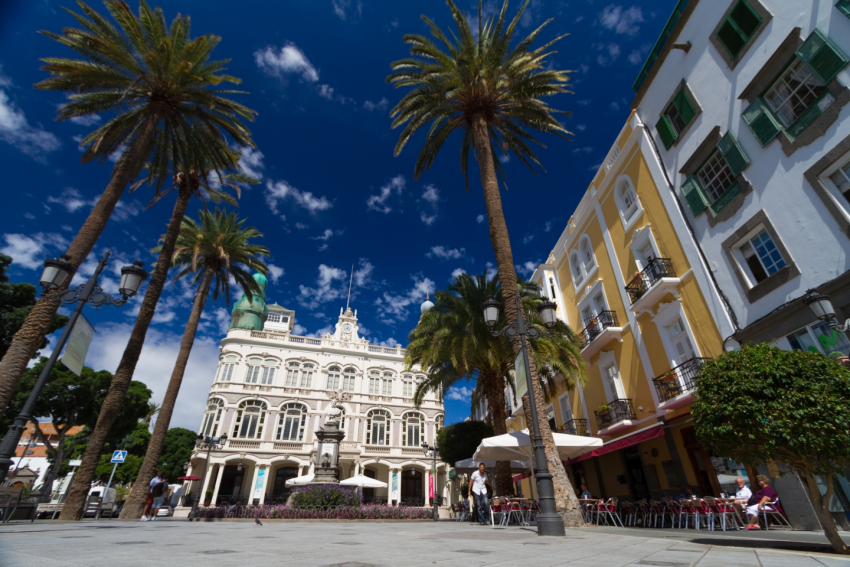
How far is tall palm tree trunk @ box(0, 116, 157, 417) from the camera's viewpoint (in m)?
8.54

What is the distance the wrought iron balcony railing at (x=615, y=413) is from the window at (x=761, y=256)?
6.53 metres

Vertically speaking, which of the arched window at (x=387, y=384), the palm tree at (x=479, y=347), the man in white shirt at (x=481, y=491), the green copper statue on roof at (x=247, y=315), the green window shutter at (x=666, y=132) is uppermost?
the green copper statue on roof at (x=247, y=315)

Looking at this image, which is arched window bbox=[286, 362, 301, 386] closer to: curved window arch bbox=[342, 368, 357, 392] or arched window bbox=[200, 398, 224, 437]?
curved window arch bbox=[342, 368, 357, 392]

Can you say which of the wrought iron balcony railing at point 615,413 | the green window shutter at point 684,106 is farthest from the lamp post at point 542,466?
the green window shutter at point 684,106

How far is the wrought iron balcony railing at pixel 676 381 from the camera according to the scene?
11.9 metres

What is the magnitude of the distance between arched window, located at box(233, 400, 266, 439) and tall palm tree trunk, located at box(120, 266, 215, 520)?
16.5 m

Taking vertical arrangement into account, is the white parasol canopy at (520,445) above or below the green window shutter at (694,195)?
below

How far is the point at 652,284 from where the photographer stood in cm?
1412

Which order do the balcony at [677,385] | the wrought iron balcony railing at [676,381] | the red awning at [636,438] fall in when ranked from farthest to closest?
1. the red awning at [636,438]
2. the wrought iron balcony railing at [676,381]
3. the balcony at [677,385]

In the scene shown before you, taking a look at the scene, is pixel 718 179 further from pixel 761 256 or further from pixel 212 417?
pixel 212 417

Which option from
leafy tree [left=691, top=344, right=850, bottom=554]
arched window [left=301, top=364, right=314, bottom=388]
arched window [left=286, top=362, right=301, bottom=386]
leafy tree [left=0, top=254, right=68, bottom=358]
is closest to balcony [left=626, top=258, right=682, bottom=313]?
leafy tree [left=691, top=344, right=850, bottom=554]

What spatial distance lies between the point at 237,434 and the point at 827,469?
36741 mm

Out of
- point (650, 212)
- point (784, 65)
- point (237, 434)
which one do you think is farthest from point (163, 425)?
point (784, 65)

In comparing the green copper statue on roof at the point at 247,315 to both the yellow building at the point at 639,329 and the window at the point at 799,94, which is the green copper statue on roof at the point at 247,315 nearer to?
the yellow building at the point at 639,329
